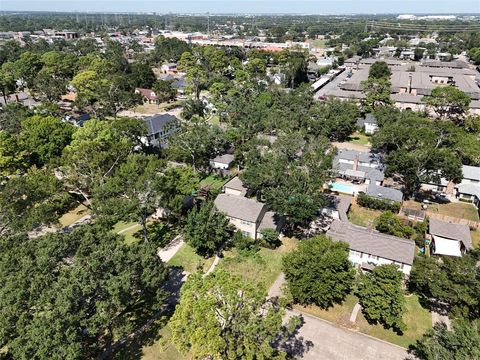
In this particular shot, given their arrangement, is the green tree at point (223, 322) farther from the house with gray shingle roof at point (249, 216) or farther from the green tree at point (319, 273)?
the house with gray shingle roof at point (249, 216)

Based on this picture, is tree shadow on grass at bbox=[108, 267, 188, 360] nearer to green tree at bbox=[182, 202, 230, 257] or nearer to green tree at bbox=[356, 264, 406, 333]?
green tree at bbox=[182, 202, 230, 257]

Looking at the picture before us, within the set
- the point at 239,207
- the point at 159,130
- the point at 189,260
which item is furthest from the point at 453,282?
the point at 159,130

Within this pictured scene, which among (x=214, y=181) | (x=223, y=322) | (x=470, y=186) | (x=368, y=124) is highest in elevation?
(x=223, y=322)

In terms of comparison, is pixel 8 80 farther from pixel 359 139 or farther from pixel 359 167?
pixel 359 167

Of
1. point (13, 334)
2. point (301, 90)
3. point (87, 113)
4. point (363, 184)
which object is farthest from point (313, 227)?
point (87, 113)

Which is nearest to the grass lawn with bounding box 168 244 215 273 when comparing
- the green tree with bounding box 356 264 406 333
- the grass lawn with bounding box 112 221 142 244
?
the grass lawn with bounding box 112 221 142 244
